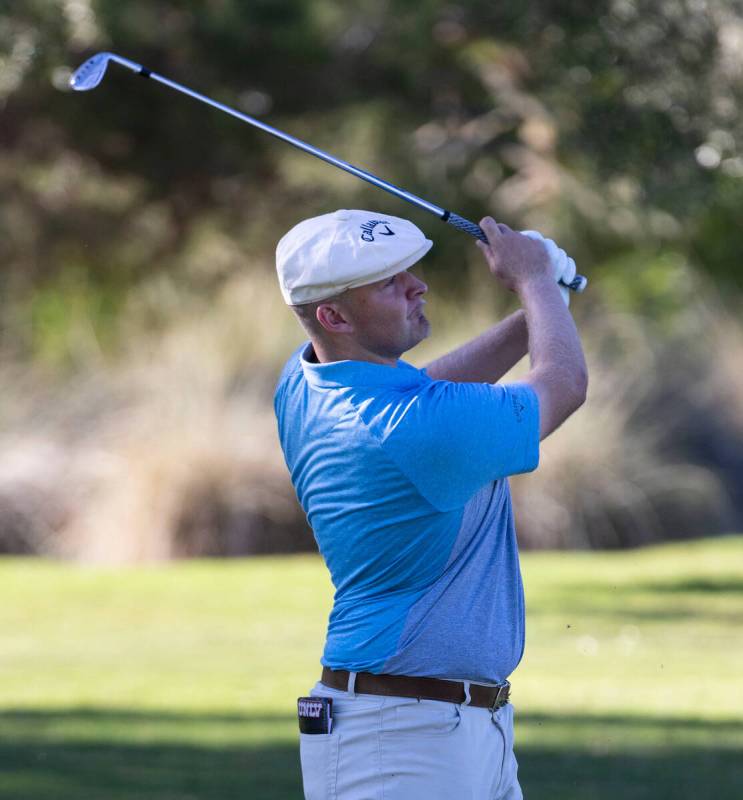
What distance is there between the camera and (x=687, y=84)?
411 inches

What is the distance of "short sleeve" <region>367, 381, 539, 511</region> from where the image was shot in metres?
3.28

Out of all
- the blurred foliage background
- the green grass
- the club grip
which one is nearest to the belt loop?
the club grip

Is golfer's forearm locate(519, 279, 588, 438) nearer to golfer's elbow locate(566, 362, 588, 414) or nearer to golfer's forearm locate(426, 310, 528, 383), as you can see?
golfer's elbow locate(566, 362, 588, 414)

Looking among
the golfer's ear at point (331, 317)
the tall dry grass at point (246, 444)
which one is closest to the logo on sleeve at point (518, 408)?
the golfer's ear at point (331, 317)

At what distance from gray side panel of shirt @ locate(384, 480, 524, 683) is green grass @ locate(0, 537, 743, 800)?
10.5 ft

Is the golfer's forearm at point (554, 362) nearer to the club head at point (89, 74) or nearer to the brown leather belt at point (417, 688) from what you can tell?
the brown leather belt at point (417, 688)

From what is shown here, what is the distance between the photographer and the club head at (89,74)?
4668mm

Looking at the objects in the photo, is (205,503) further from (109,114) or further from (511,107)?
(511,107)

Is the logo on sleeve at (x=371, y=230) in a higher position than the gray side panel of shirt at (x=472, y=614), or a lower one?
higher

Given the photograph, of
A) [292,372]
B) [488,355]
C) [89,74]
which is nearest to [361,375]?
[292,372]

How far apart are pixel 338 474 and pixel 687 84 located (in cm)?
753

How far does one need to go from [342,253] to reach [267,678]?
20.6 ft

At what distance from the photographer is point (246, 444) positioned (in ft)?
52.6

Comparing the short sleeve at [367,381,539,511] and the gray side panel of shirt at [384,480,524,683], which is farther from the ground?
the short sleeve at [367,381,539,511]
